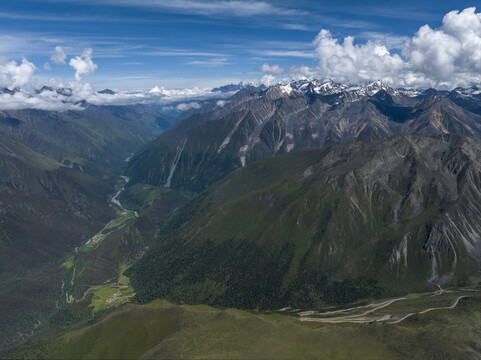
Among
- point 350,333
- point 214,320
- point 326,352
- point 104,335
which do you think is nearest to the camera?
point 326,352

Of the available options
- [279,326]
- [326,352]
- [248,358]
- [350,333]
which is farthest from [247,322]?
[350,333]

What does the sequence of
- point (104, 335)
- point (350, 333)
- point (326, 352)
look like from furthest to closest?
1. point (104, 335)
2. point (350, 333)
3. point (326, 352)

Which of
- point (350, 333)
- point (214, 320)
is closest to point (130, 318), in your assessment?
point (214, 320)

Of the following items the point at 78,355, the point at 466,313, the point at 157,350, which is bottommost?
the point at 78,355

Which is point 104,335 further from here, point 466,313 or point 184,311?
point 466,313

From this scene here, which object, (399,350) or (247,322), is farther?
(247,322)

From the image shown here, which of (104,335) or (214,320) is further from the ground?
(214,320)

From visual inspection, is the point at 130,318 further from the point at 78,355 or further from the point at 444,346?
the point at 444,346
